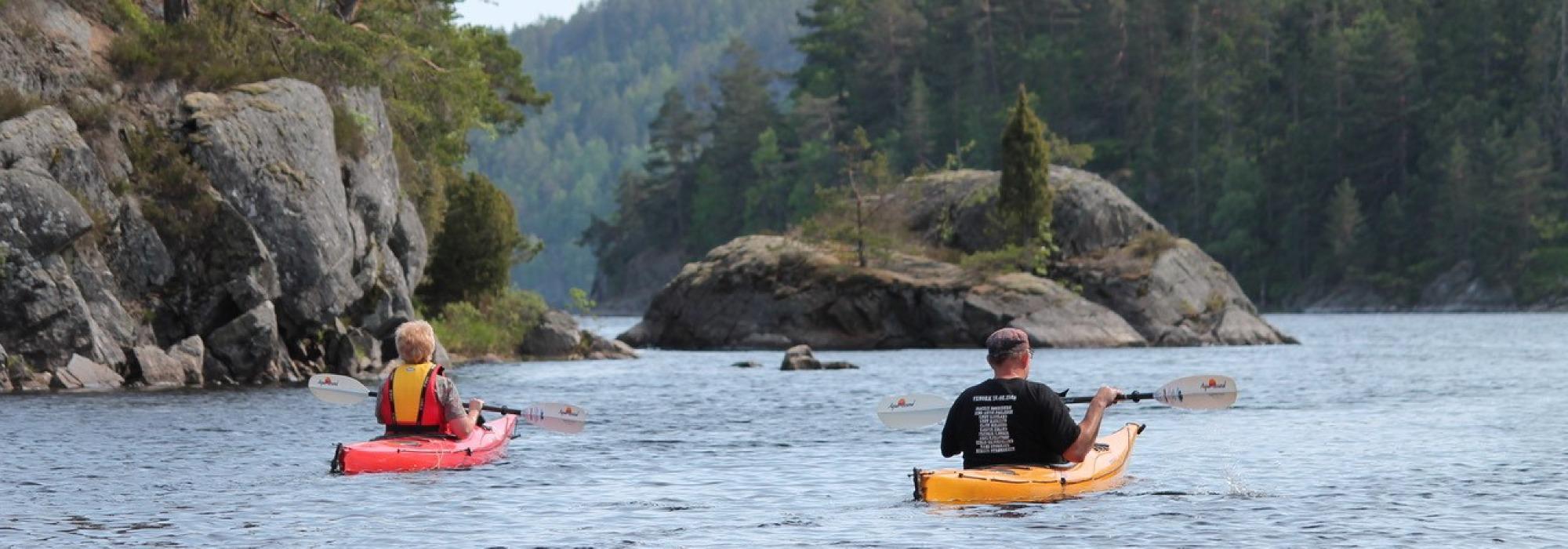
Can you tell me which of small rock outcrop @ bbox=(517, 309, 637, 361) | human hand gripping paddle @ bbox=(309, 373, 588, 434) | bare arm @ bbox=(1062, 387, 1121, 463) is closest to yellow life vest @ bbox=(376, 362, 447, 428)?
human hand gripping paddle @ bbox=(309, 373, 588, 434)

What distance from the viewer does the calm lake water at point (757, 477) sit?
15211mm

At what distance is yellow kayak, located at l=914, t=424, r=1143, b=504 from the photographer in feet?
53.0

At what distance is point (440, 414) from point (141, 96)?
2018 cm

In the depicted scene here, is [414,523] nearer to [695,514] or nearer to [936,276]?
[695,514]

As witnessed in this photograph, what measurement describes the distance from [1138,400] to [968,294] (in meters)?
42.5

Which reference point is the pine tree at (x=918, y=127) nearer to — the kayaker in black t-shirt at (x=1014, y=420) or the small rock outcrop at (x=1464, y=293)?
the small rock outcrop at (x=1464, y=293)

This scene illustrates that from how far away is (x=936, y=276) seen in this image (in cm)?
6188

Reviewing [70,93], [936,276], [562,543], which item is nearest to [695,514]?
[562,543]

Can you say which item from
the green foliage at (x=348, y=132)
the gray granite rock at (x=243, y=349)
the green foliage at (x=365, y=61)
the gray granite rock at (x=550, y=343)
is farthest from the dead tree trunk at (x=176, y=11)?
the gray granite rock at (x=550, y=343)

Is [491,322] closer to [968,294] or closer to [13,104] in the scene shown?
[968,294]

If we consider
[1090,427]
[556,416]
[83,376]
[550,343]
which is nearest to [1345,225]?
[550,343]

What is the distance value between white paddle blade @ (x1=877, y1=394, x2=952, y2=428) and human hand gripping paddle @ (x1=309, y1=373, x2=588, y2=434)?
4.64m

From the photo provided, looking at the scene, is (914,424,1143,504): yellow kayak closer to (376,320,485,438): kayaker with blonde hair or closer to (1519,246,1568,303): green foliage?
(376,320,485,438): kayaker with blonde hair

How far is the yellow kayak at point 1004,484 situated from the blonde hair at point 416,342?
517 cm
